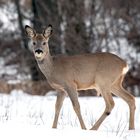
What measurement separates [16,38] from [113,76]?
1840 centimetres

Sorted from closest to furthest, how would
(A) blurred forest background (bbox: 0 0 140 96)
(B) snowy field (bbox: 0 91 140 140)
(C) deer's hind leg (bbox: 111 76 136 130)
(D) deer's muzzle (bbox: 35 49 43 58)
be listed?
(B) snowy field (bbox: 0 91 140 140) < (D) deer's muzzle (bbox: 35 49 43 58) < (C) deer's hind leg (bbox: 111 76 136 130) < (A) blurred forest background (bbox: 0 0 140 96)

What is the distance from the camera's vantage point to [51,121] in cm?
1096

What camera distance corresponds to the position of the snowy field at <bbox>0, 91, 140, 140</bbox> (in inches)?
308

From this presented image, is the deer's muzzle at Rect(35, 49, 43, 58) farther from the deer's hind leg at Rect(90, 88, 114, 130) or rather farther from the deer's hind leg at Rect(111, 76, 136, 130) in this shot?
the deer's hind leg at Rect(111, 76, 136, 130)

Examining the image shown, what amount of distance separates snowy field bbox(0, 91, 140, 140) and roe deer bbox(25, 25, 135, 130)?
1.38ft

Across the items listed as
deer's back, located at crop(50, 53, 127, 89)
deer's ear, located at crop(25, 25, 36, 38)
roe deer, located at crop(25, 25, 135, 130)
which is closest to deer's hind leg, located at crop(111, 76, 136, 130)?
roe deer, located at crop(25, 25, 135, 130)

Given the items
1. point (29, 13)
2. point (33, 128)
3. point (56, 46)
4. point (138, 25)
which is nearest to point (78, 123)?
point (33, 128)

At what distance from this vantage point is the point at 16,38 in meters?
28.3

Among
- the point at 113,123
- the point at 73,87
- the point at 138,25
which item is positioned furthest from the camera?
the point at 138,25

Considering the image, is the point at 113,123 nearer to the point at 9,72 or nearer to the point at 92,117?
the point at 92,117

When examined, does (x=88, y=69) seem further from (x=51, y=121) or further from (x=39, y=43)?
(x=51, y=121)

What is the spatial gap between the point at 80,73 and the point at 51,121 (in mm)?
1246

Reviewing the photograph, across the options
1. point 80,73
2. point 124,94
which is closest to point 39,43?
point 80,73

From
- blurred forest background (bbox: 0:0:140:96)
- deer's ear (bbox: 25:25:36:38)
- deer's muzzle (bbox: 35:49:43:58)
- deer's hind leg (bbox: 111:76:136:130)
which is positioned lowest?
blurred forest background (bbox: 0:0:140:96)
